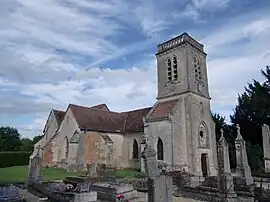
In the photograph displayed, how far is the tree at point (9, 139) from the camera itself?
2458 inches

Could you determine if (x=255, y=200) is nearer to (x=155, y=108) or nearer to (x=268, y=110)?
(x=155, y=108)

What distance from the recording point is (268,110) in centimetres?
3184

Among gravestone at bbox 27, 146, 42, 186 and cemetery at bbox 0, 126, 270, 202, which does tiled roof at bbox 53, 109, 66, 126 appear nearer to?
gravestone at bbox 27, 146, 42, 186

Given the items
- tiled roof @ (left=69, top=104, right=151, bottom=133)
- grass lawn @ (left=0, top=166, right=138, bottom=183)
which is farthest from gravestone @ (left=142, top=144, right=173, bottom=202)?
tiled roof @ (left=69, top=104, right=151, bottom=133)

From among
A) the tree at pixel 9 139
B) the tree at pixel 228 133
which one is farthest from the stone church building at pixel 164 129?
the tree at pixel 9 139

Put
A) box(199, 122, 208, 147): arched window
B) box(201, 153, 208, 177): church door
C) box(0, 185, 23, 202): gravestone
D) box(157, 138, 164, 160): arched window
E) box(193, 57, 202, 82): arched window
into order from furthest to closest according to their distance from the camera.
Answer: box(193, 57, 202, 82): arched window, box(199, 122, 208, 147): arched window, box(201, 153, 208, 177): church door, box(157, 138, 164, 160): arched window, box(0, 185, 23, 202): gravestone

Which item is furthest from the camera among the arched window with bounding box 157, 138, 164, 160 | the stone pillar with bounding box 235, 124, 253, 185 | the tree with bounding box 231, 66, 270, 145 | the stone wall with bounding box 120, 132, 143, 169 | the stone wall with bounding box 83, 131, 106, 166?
the tree with bounding box 231, 66, 270, 145

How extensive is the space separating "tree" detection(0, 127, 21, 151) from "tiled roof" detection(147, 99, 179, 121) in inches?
1853

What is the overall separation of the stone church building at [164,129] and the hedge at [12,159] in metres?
9.71

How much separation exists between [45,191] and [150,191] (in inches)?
334

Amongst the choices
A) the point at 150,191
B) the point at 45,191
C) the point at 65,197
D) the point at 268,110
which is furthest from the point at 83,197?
the point at 268,110

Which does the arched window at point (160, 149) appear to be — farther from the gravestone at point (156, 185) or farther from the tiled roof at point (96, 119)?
the gravestone at point (156, 185)

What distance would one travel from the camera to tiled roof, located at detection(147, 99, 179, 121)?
24.6m

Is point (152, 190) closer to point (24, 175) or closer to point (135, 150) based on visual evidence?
point (24, 175)
